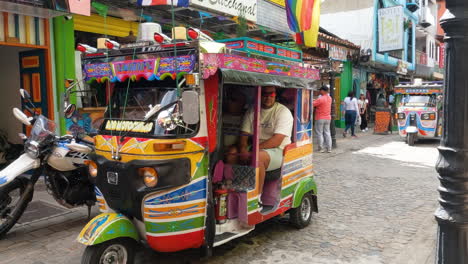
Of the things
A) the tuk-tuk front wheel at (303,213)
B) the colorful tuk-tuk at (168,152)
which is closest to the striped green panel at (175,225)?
the colorful tuk-tuk at (168,152)

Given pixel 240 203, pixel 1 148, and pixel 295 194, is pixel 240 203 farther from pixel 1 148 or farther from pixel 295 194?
pixel 1 148

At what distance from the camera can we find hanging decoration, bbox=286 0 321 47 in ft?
32.4

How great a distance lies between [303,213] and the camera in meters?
5.42

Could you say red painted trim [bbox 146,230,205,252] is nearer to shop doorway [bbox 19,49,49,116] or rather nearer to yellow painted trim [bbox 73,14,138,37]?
shop doorway [bbox 19,49,49,116]

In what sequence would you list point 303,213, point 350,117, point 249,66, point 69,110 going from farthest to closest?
point 350,117 → point 303,213 → point 69,110 → point 249,66

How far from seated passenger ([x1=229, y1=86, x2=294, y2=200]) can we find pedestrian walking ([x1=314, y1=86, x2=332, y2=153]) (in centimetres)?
675

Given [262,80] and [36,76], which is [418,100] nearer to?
[262,80]

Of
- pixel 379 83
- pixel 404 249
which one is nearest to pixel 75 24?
pixel 404 249

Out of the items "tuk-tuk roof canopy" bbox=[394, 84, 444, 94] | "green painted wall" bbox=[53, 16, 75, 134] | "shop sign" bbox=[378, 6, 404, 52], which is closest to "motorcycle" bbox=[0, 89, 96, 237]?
"green painted wall" bbox=[53, 16, 75, 134]

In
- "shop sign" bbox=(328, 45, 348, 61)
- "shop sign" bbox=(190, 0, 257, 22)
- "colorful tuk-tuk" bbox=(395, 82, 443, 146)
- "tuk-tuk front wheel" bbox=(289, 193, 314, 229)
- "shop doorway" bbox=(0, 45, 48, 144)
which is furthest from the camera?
"shop sign" bbox=(328, 45, 348, 61)

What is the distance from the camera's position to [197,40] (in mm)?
3537

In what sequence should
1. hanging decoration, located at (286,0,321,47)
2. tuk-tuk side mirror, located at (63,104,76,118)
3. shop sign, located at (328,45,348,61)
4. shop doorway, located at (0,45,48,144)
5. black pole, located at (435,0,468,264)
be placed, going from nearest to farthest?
black pole, located at (435,0,468,264), tuk-tuk side mirror, located at (63,104,76,118), shop doorway, located at (0,45,48,144), hanging decoration, located at (286,0,321,47), shop sign, located at (328,45,348,61)

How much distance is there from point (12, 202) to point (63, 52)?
12.4 feet

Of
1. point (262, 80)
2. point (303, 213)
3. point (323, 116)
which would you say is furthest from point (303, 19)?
point (262, 80)
